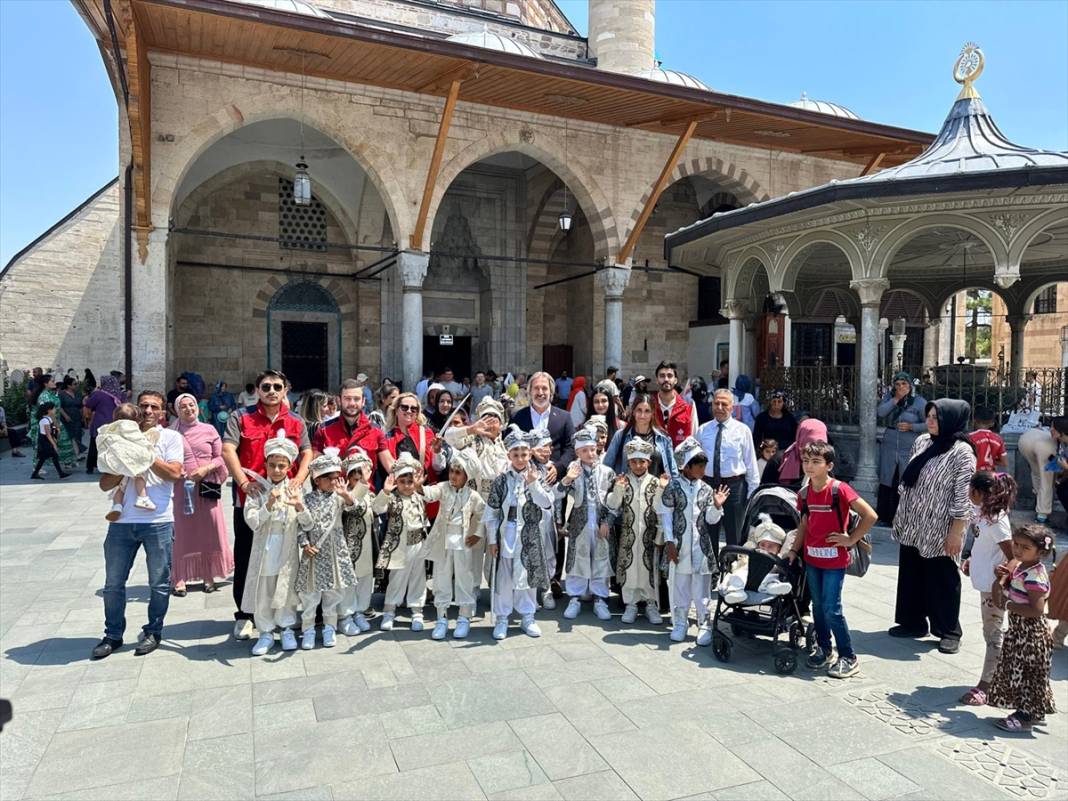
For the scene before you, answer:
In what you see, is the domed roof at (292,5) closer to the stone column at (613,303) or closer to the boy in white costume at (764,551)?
the stone column at (613,303)

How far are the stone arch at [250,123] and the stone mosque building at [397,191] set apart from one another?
0.03 metres

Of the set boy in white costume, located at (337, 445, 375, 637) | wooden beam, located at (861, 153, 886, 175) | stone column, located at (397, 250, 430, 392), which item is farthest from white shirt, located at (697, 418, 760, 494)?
wooden beam, located at (861, 153, 886, 175)

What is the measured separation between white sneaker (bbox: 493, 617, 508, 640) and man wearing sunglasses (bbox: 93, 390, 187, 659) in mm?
1938

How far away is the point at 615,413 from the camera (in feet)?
22.4

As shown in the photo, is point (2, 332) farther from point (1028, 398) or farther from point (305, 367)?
point (1028, 398)

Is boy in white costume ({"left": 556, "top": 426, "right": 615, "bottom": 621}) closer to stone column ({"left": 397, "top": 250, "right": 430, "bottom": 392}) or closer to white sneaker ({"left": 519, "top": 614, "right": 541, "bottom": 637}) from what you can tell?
white sneaker ({"left": 519, "top": 614, "right": 541, "bottom": 637})

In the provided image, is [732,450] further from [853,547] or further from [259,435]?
[259,435]

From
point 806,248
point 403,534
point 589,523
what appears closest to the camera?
point 403,534

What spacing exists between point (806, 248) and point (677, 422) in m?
4.52

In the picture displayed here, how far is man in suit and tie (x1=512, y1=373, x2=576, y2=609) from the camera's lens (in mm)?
5133

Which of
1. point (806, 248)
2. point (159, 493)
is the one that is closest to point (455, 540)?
point (159, 493)

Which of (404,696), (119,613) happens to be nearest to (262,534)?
(119,613)

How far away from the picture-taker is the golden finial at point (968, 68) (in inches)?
321

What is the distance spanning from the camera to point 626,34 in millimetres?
17609
